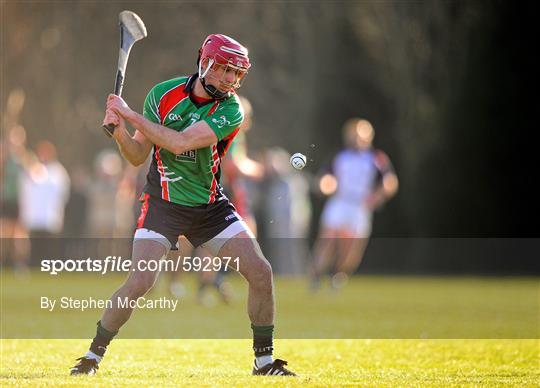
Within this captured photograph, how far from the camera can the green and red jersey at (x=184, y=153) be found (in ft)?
23.5

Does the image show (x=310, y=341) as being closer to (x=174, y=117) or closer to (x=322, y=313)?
(x=322, y=313)

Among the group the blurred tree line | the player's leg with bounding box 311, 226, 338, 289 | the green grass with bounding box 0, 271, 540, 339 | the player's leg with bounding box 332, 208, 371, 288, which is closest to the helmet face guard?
the green grass with bounding box 0, 271, 540, 339

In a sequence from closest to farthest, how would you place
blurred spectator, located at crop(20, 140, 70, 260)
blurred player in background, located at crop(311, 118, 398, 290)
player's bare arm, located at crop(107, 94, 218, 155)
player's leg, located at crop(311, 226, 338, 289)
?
player's bare arm, located at crop(107, 94, 218, 155)
player's leg, located at crop(311, 226, 338, 289)
blurred player in background, located at crop(311, 118, 398, 290)
blurred spectator, located at crop(20, 140, 70, 260)

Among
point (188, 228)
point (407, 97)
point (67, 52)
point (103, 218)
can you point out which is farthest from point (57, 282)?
point (188, 228)

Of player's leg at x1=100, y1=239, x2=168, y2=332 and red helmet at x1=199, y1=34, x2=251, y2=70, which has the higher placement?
red helmet at x1=199, y1=34, x2=251, y2=70

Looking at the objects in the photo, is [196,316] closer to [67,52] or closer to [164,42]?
[164,42]

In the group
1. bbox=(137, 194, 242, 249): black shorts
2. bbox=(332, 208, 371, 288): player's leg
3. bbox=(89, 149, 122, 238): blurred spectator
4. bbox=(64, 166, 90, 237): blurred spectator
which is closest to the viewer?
bbox=(137, 194, 242, 249): black shorts

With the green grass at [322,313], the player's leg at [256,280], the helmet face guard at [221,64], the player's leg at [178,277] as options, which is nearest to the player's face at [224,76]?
the helmet face guard at [221,64]

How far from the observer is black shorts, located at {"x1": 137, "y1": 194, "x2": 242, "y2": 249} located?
714cm

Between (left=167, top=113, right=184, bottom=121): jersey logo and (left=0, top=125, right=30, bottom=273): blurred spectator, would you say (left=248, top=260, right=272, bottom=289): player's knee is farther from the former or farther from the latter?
(left=0, top=125, right=30, bottom=273): blurred spectator

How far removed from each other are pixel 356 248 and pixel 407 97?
7.17m

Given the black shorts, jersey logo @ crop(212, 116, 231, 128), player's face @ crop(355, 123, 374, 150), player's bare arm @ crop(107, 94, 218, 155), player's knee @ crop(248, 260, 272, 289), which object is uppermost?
player's face @ crop(355, 123, 374, 150)

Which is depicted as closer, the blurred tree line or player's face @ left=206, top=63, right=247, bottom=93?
player's face @ left=206, top=63, right=247, bottom=93

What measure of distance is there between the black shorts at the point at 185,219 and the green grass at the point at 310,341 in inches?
35.8
